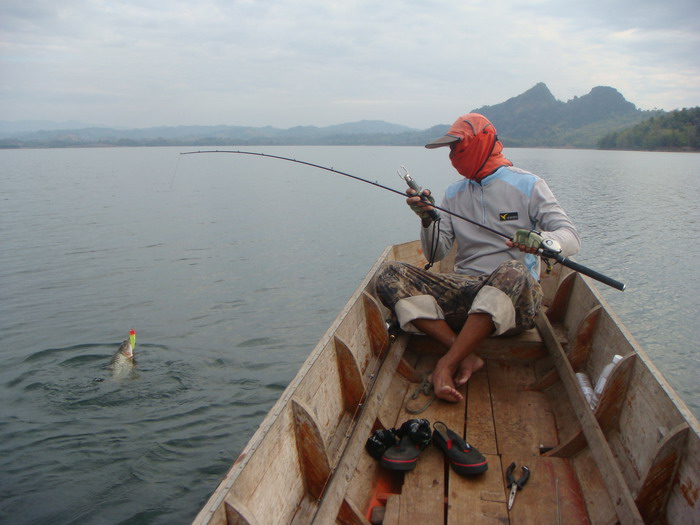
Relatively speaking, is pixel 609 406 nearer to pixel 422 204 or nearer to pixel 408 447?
pixel 408 447

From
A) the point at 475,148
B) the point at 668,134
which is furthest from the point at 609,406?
the point at 668,134

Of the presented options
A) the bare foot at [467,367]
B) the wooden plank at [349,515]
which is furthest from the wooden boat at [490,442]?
the bare foot at [467,367]

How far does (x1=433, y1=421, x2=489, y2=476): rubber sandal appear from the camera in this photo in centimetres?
301

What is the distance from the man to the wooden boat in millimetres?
296

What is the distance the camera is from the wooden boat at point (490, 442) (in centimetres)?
246

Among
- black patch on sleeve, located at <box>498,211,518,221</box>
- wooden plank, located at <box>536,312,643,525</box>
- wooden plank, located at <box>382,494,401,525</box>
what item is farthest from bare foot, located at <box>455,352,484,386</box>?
wooden plank, located at <box>382,494,401,525</box>

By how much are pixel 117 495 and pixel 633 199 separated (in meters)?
29.6

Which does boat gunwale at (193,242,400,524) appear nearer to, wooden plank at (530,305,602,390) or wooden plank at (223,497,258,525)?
wooden plank at (223,497,258,525)

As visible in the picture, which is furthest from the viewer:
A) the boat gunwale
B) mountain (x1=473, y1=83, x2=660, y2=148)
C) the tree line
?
mountain (x1=473, y1=83, x2=660, y2=148)

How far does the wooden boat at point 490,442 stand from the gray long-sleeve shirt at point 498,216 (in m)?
0.68

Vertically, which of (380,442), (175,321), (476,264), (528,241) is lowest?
(175,321)

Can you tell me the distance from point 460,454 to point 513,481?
0.30m

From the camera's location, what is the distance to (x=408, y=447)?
125 inches

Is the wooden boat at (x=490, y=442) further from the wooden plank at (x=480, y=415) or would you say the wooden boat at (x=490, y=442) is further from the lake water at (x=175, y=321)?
the lake water at (x=175, y=321)
